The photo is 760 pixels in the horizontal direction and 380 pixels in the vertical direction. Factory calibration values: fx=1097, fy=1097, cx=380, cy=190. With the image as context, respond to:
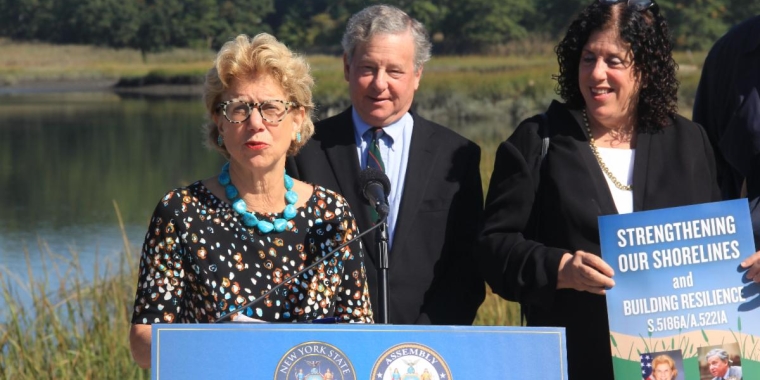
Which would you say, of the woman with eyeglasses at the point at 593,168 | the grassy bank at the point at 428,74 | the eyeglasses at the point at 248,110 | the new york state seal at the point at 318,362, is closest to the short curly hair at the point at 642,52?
the woman with eyeglasses at the point at 593,168

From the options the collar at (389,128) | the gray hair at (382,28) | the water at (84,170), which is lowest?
the collar at (389,128)

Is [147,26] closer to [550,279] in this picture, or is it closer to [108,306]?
[108,306]

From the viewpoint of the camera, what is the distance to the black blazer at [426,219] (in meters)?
3.37

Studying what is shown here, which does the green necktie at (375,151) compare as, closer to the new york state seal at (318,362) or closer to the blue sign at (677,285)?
the blue sign at (677,285)

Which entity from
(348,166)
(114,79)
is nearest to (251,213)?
(348,166)

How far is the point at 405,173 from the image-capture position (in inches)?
136

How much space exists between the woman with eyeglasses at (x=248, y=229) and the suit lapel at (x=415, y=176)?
573mm

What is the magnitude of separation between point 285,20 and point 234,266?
124 feet

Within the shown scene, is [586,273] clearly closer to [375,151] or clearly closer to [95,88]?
[375,151]

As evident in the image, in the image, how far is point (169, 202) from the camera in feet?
8.69

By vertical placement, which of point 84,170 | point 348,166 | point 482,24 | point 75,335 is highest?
point 482,24

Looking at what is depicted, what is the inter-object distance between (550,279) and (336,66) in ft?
109

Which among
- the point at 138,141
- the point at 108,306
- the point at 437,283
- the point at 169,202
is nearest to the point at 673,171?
the point at 437,283

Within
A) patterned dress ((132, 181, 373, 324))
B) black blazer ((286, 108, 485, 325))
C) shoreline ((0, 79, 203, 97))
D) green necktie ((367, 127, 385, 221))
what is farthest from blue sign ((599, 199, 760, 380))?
shoreline ((0, 79, 203, 97))
